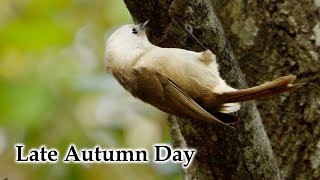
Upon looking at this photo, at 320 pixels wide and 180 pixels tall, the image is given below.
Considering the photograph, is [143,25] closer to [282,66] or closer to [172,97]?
[172,97]

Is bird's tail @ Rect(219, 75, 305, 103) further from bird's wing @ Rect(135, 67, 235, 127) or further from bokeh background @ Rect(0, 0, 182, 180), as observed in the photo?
bokeh background @ Rect(0, 0, 182, 180)

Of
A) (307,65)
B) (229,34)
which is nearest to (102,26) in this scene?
(229,34)

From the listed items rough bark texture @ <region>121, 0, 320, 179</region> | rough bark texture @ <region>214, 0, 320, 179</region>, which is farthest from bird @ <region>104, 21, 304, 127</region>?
rough bark texture @ <region>214, 0, 320, 179</region>

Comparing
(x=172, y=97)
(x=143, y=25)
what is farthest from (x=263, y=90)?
(x=143, y=25)

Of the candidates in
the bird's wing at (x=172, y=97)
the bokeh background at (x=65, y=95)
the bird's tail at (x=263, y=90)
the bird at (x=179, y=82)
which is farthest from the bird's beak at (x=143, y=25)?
the bokeh background at (x=65, y=95)

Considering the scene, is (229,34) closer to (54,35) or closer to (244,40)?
(244,40)

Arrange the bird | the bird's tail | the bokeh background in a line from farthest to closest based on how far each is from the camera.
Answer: the bokeh background → the bird → the bird's tail
